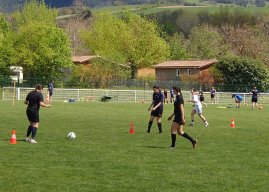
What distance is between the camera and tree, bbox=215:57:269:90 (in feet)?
219

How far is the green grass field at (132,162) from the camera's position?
1145 centimetres

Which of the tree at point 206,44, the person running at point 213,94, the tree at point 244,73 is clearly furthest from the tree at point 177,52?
the person running at point 213,94

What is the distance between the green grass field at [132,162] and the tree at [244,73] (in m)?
44.5

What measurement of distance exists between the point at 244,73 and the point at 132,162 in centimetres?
5412

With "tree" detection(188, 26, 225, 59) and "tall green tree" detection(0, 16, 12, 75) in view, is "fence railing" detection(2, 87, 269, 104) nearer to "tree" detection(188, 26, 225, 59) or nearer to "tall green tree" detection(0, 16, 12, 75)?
"tall green tree" detection(0, 16, 12, 75)

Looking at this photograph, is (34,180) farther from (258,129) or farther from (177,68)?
(177,68)

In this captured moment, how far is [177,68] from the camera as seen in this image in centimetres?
8362

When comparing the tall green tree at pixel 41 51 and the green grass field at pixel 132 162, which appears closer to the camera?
the green grass field at pixel 132 162

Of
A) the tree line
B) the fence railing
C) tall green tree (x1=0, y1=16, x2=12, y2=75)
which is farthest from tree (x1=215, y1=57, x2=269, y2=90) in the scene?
tall green tree (x1=0, y1=16, x2=12, y2=75)

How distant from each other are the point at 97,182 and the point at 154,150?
5.37 m

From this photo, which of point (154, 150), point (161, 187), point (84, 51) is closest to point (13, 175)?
point (161, 187)

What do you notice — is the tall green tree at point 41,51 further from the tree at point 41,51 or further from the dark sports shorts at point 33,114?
the dark sports shorts at point 33,114

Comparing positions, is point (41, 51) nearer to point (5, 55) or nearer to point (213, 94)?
point (5, 55)

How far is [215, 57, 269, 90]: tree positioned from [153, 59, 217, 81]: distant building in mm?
10367
